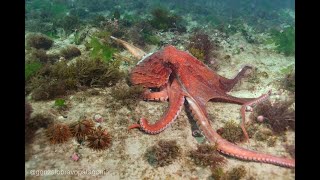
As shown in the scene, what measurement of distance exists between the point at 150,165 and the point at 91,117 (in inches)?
76.2

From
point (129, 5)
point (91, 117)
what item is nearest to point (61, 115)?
point (91, 117)

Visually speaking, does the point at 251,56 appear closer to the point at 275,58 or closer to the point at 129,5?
the point at 275,58

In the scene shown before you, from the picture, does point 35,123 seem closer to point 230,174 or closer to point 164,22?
point 230,174

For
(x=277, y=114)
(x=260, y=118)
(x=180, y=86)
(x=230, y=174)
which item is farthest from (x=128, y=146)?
(x=277, y=114)

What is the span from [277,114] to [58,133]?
522 cm

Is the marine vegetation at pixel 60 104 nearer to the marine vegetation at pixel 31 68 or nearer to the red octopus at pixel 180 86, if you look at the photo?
the marine vegetation at pixel 31 68

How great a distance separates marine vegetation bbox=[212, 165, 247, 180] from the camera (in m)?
5.14

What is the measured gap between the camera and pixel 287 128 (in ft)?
21.1

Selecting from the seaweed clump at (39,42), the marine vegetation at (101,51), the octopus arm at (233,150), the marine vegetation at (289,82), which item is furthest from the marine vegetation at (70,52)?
the marine vegetation at (289,82)

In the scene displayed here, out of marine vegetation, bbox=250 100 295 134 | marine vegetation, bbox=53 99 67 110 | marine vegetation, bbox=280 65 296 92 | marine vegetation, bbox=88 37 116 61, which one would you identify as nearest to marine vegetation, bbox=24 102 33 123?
marine vegetation, bbox=53 99 67 110

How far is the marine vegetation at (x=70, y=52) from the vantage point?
355 inches

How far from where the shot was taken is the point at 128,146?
571 centimetres

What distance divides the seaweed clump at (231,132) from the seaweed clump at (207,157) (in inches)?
25.1

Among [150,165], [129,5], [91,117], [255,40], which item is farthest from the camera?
[129,5]
